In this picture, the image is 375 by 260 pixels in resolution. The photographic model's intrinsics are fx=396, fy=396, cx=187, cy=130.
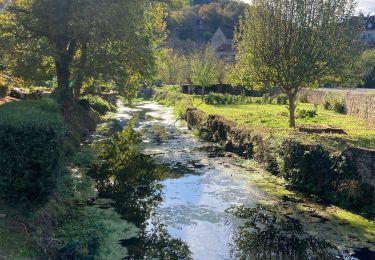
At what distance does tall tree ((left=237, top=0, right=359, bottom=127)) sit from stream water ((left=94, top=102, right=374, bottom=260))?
7451 millimetres

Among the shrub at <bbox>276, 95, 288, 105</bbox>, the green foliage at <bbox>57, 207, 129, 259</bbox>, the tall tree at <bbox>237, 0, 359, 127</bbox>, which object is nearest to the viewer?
the green foliage at <bbox>57, 207, 129, 259</bbox>

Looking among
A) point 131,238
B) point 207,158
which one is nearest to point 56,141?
point 131,238

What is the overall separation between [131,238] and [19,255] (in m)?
3.89

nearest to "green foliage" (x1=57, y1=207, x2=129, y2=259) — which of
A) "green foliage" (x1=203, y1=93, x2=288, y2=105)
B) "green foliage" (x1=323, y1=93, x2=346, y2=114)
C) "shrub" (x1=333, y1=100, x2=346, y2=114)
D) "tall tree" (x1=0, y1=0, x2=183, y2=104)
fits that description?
"tall tree" (x1=0, y1=0, x2=183, y2=104)

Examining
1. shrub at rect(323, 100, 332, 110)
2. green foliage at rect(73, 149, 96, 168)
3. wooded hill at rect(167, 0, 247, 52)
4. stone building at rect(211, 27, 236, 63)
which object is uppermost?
wooded hill at rect(167, 0, 247, 52)

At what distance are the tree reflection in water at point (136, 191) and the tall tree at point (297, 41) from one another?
9.70m

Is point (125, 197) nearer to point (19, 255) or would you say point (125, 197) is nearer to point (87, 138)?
point (19, 255)

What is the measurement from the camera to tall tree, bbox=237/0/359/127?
23578 millimetres

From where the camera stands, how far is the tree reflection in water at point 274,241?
1112cm

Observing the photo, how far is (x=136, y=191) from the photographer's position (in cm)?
1661

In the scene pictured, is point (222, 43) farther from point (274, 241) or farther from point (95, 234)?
point (95, 234)

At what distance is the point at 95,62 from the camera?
2702cm

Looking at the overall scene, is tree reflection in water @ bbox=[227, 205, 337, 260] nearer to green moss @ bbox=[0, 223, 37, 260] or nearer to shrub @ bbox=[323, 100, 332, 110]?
green moss @ bbox=[0, 223, 37, 260]

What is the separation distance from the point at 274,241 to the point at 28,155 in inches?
292
